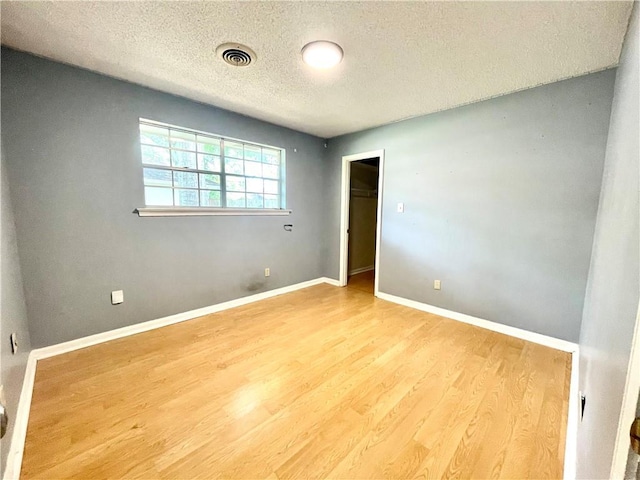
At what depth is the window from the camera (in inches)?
101

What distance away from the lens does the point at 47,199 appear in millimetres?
2021

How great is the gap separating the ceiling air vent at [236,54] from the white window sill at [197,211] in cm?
146

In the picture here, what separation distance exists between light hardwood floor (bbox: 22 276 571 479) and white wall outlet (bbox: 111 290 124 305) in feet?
1.14

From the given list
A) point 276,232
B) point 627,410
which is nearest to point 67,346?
point 276,232

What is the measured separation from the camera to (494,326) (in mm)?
2623

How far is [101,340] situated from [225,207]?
170cm

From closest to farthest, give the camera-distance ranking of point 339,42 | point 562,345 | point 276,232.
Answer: point 339,42 < point 562,345 < point 276,232

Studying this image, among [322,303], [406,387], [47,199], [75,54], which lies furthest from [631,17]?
[47,199]

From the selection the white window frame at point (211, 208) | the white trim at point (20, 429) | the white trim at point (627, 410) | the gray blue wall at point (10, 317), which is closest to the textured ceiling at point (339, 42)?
the white window frame at point (211, 208)

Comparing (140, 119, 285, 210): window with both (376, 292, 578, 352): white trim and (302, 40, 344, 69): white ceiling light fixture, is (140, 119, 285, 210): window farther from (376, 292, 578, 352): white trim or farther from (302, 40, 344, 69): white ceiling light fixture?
(376, 292, 578, 352): white trim

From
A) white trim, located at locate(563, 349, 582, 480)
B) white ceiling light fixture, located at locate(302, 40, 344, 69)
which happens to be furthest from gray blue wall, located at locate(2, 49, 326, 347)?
white trim, located at locate(563, 349, 582, 480)

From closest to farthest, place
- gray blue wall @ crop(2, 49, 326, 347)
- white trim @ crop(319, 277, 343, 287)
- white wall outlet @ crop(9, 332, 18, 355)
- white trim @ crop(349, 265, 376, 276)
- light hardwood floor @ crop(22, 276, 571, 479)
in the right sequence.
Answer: light hardwood floor @ crop(22, 276, 571, 479) → white wall outlet @ crop(9, 332, 18, 355) → gray blue wall @ crop(2, 49, 326, 347) → white trim @ crop(319, 277, 343, 287) → white trim @ crop(349, 265, 376, 276)

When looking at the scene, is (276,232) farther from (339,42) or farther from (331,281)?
(339,42)

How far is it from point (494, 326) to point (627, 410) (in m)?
2.38
